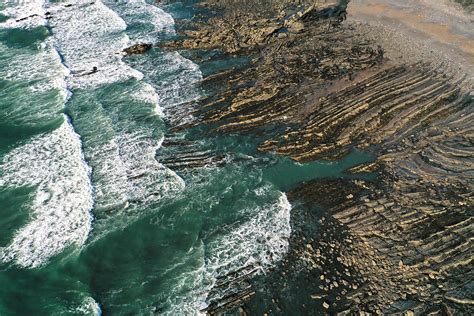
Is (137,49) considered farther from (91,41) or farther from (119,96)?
(119,96)

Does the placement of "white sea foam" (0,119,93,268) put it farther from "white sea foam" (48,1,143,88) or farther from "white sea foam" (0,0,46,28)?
"white sea foam" (0,0,46,28)

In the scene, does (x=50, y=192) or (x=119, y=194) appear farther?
(x=50, y=192)

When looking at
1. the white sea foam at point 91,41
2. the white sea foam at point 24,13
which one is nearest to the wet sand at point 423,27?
the white sea foam at point 91,41

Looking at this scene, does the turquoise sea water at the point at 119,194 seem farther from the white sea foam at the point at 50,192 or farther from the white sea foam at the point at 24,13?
the white sea foam at the point at 24,13

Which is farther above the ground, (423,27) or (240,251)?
(423,27)

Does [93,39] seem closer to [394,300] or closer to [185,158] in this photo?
[185,158]

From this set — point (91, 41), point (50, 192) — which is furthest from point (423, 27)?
point (50, 192)
